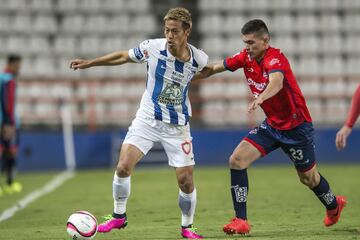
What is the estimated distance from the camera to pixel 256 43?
27.5ft

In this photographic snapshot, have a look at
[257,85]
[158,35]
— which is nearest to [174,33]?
[257,85]

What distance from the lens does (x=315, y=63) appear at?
23.3m

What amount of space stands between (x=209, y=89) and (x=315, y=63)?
10.6 ft

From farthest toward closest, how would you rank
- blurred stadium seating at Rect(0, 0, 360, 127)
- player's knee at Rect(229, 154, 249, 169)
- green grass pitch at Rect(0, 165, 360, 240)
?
blurred stadium seating at Rect(0, 0, 360, 127), green grass pitch at Rect(0, 165, 360, 240), player's knee at Rect(229, 154, 249, 169)

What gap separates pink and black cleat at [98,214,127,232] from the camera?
8.41 m

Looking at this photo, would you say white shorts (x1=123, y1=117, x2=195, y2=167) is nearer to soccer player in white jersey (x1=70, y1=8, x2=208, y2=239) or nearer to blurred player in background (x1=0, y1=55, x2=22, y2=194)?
soccer player in white jersey (x1=70, y1=8, x2=208, y2=239)

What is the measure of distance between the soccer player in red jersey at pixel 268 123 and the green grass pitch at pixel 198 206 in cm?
48

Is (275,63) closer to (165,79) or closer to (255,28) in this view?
(255,28)

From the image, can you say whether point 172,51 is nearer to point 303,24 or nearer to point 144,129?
point 144,129

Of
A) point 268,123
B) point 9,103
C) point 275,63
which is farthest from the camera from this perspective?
point 9,103

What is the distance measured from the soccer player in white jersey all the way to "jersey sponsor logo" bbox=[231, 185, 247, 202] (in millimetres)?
435

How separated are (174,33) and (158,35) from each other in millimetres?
15092

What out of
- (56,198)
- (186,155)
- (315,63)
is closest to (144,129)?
(186,155)

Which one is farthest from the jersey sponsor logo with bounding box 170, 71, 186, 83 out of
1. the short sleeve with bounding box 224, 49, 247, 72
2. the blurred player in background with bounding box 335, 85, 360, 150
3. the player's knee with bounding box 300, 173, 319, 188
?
the blurred player in background with bounding box 335, 85, 360, 150
